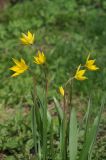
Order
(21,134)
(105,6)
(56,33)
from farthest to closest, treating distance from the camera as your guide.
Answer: (105,6)
(56,33)
(21,134)

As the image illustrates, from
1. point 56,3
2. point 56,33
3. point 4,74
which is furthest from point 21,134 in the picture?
point 56,3

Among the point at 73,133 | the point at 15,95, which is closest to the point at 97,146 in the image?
the point at 73,133

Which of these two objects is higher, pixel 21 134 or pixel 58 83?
pixel 58 83

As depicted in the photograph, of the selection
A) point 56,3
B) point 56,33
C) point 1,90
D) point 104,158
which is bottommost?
point 104,158

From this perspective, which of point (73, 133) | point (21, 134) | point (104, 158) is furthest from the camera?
point (21, 134)

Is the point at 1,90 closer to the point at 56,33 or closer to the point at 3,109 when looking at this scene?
the point at 3,109

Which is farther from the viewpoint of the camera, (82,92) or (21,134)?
(82,92)
